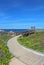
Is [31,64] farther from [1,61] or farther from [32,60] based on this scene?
[1,61]

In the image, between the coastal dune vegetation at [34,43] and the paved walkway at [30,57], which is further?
the coastal dune vegetation at [34,43]

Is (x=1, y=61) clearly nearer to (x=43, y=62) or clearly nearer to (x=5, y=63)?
(x=5, y=63)

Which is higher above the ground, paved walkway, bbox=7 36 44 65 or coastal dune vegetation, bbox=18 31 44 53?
coastal dune vegetation, bbox=18 31 44 53

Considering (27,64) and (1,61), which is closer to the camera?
(27,64)

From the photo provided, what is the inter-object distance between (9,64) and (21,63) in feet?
4.19

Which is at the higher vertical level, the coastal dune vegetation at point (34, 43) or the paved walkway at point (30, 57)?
the coastal dune vegetation at point (34, 43)

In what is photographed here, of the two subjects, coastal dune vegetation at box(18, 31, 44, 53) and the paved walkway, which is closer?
the paved walkway

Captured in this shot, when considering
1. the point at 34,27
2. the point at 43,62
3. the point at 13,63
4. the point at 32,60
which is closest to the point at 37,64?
the point at 43,62

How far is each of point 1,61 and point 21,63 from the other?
86.9 inches

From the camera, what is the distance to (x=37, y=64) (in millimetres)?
15055

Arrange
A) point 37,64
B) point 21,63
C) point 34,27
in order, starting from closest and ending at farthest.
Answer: point 37,64
point 21,63
point 34,27

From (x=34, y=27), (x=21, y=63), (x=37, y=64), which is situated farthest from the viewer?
(x=34, y=27)

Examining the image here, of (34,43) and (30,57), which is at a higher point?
(34,43)

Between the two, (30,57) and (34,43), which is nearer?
(30,57)
